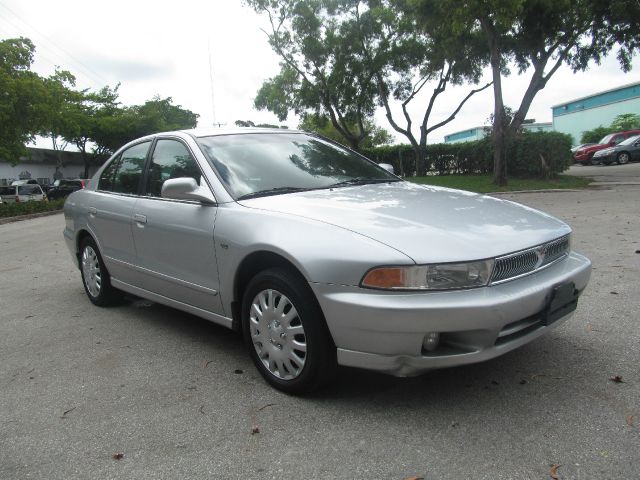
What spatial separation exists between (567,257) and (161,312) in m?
3.41

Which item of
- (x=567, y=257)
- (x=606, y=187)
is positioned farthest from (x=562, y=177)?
(x=567, y=257)

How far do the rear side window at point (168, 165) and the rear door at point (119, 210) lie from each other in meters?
0.19

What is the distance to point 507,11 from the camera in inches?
527

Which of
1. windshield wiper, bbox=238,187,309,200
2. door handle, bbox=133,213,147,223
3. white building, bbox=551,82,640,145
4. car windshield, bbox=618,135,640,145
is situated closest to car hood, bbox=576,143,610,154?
car windshield, bbox=618,135,640,145

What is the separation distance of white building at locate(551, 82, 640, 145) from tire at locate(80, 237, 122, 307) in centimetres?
4282

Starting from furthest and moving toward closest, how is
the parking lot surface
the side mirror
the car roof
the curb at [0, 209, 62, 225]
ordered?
the curb at [0, 209, 62, 225], the car roof, the side mirror, the parking lot surface

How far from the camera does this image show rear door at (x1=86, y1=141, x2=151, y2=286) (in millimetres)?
4418

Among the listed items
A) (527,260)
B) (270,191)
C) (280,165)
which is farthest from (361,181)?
(527,260)

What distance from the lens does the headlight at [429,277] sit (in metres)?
Result: 2.57

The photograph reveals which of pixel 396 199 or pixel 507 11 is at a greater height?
pixel 507 11

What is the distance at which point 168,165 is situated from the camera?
4.16 m

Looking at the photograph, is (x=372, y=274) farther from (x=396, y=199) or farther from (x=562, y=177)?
(x=562, y=177)

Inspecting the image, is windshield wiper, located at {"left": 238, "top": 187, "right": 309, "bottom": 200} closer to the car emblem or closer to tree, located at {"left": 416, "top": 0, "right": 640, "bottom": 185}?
the car emblem

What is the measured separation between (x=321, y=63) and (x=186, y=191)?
77.5 ft
